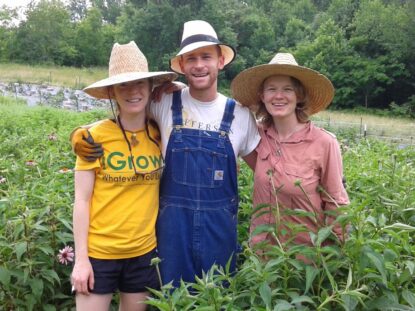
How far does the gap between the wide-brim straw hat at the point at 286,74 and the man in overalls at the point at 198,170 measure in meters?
0.12

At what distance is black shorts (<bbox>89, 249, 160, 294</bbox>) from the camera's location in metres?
2.04

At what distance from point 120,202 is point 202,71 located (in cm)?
70

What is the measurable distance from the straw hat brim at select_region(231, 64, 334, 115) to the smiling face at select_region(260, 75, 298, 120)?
34mm

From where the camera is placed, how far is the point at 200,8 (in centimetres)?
4047

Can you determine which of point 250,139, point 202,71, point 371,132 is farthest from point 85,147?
point 371,132

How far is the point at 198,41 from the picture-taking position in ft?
7.36

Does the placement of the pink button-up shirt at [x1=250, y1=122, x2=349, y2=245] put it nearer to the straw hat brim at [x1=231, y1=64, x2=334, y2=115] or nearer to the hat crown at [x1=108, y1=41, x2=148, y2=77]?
the straw hat brim at [x1=231, y1=64, x2=334, y2=115]

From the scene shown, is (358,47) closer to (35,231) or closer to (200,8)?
(200,8)

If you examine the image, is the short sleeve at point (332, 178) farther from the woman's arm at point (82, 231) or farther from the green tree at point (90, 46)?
the green tree at point (90, 46)

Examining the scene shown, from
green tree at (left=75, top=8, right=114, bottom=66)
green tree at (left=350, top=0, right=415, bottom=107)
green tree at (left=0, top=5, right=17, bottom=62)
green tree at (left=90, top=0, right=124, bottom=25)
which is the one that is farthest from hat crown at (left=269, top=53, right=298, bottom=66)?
green tree at (left=90, top=0, right=124, bottom=25)

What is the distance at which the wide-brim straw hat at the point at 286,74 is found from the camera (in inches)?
85.7

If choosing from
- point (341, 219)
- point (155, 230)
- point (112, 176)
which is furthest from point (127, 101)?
point (341, 219)

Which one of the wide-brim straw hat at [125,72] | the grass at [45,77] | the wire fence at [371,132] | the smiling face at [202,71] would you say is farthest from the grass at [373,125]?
the grass at [45,77]

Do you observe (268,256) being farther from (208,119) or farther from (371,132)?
(371,132)
